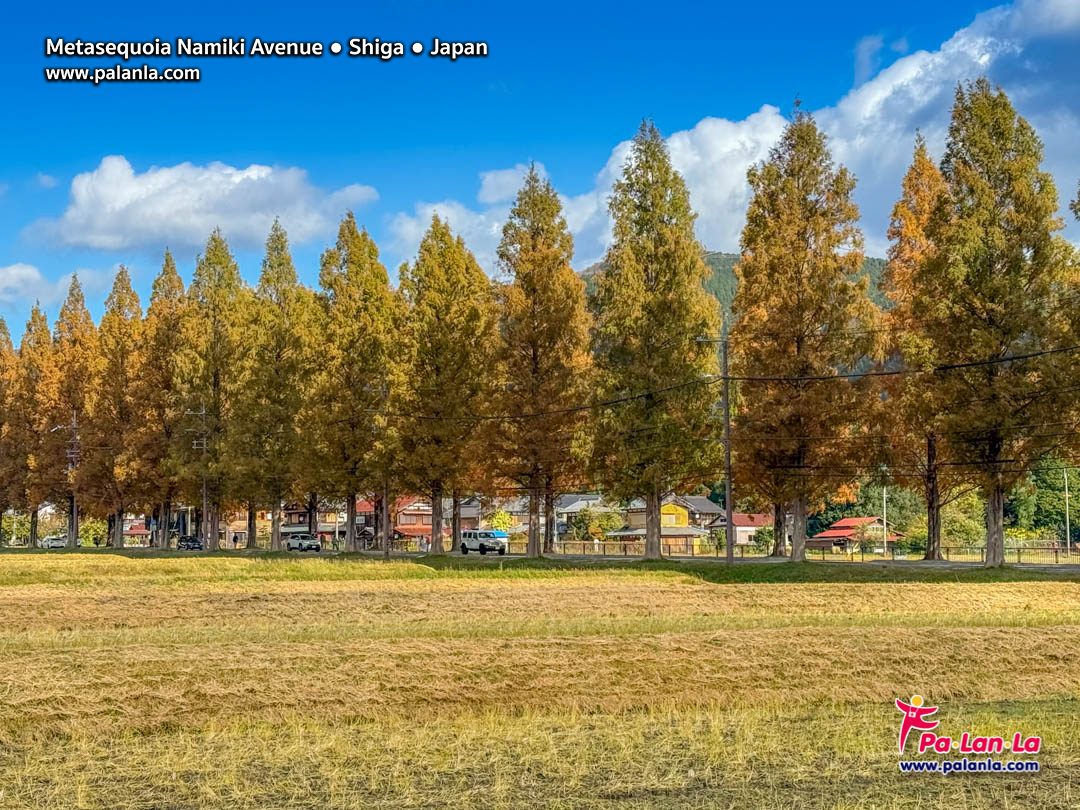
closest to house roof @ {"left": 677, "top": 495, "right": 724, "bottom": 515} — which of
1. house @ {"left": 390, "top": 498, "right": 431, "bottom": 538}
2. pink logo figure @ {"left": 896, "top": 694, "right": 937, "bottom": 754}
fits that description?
house @ {"left": 390, "top": 498, "right": 431, "bottom": 538}

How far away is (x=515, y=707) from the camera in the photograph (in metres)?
13.5

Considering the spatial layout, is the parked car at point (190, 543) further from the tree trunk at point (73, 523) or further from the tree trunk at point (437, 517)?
the tree trunk at point (437, 517)

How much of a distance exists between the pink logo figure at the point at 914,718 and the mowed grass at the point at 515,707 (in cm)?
20

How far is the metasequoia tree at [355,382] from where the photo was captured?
57.6 m

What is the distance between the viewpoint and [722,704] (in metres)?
13.7

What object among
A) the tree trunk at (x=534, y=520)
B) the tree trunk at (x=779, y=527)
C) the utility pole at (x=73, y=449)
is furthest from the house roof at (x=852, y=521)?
the utility pole at (x=73, y=449)

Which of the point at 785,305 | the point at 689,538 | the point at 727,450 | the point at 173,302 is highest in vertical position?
the point at 173,302

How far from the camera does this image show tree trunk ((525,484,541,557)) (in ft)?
171

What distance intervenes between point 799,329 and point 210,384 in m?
40.1

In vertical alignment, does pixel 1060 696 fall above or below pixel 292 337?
below

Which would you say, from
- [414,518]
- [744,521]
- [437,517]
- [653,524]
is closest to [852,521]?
[744,521]

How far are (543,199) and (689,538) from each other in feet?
208

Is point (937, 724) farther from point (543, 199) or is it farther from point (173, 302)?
point (173, 302)

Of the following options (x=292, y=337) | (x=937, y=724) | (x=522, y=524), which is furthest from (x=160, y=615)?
(x=522, y=524)
